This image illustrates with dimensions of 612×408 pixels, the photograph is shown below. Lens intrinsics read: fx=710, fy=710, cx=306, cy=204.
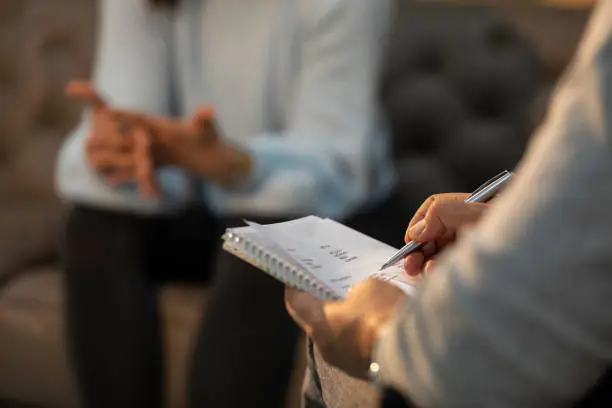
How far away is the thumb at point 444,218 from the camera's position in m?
0.46

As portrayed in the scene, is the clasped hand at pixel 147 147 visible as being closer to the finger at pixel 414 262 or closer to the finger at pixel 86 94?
the finger at pixel 86 94

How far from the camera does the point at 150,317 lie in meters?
0.97

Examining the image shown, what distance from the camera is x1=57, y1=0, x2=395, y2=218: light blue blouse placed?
949 millimetres

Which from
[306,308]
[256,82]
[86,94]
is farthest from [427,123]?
[306,308]

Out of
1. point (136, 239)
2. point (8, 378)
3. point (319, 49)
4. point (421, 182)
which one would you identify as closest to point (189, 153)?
point (136, 239)

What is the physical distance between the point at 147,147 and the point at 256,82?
0.23 metres

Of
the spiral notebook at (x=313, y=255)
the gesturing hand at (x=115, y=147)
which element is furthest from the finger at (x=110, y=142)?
the spiral notebook at (x=313, y=255)

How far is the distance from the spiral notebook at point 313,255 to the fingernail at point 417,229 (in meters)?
0.02

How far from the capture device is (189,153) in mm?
886

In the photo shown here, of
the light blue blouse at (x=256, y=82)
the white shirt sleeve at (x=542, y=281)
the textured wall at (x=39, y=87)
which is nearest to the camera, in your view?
the white shirt sleeve at (x=542, y=281)

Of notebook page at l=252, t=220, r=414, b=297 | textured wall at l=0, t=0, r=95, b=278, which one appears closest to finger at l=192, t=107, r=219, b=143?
notebook page at l=252, t=220, r=414, b=297

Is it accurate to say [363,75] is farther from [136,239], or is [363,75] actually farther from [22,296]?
[22,296]

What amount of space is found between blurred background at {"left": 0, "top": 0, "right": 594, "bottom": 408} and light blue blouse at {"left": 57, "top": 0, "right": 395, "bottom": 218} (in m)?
0.13

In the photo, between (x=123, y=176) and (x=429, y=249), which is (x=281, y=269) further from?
(x=123, y=176)
